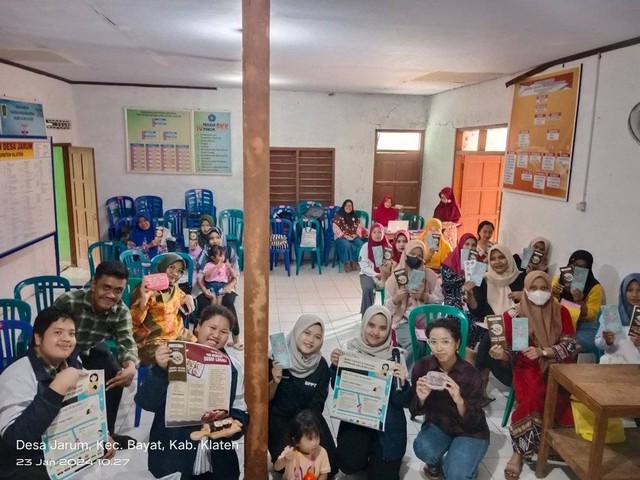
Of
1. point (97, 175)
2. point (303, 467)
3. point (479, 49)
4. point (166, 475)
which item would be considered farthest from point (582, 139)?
point (97, 175)

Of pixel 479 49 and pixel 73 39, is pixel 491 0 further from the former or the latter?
pixel 73 39

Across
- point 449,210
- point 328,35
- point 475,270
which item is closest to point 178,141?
point 449,210

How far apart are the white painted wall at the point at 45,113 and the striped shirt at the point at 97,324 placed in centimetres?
260

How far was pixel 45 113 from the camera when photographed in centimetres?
619

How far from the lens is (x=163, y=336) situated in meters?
3.47

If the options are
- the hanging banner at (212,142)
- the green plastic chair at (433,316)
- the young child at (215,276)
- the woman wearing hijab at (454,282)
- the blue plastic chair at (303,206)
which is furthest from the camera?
the blue plastic chair at (303,206)

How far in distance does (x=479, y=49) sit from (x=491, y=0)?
1496mm

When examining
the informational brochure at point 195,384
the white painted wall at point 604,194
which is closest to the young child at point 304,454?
the informational brochure at point 195,384

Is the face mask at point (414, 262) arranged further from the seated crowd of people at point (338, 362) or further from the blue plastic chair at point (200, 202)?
the blue plastic chair at point (200, 202)

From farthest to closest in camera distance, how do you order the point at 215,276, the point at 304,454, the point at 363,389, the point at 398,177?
the point at 398,177, the point at 215,276, the point at 363,389, the point at 304,454

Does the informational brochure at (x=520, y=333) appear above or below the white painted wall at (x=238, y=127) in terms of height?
below

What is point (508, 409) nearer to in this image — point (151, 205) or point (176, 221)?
point (176, 221)

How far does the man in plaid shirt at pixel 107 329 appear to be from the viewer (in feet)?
9.37

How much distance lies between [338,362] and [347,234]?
4831mm
